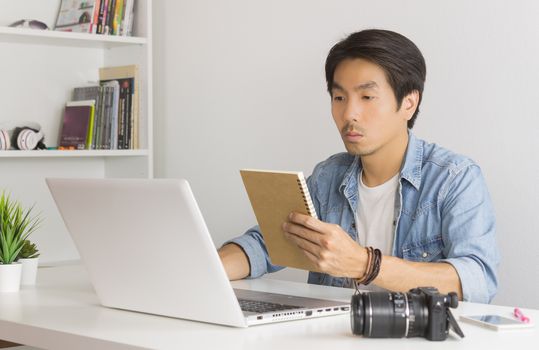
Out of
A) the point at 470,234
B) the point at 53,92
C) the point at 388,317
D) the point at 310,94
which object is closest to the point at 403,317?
the point at 388,317

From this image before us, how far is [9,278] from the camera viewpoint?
1953mm

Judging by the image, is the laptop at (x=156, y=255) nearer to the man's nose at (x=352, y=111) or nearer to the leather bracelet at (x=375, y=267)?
the leather bracelet at (x=375, y=267)

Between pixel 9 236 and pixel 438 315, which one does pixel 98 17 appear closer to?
pixel 9 236

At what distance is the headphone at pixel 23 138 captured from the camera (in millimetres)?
3203

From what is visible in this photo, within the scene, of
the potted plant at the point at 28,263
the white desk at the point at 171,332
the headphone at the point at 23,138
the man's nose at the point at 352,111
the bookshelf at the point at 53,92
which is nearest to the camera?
the white desk at the point at 171,332

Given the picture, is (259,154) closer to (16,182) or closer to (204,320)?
(16,182)

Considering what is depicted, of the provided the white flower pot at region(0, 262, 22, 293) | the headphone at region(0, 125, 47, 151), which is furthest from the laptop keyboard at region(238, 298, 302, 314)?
the headphone at region(0, 125, 47, 151)

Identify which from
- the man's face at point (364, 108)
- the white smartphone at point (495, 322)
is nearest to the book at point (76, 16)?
the man's face at point (364, 108)

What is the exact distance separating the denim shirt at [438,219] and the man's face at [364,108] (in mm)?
91

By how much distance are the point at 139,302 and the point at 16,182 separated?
1.96 meters

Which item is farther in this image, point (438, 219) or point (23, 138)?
point (23, 138)

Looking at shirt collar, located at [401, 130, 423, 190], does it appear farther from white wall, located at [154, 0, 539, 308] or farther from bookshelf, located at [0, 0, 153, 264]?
bookshelf, located at [0, 0, 153, 264]

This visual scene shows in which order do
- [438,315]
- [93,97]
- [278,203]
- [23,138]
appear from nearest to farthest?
[438,315] < [278,203] < [23,138] < [93,97]

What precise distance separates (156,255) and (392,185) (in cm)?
89
